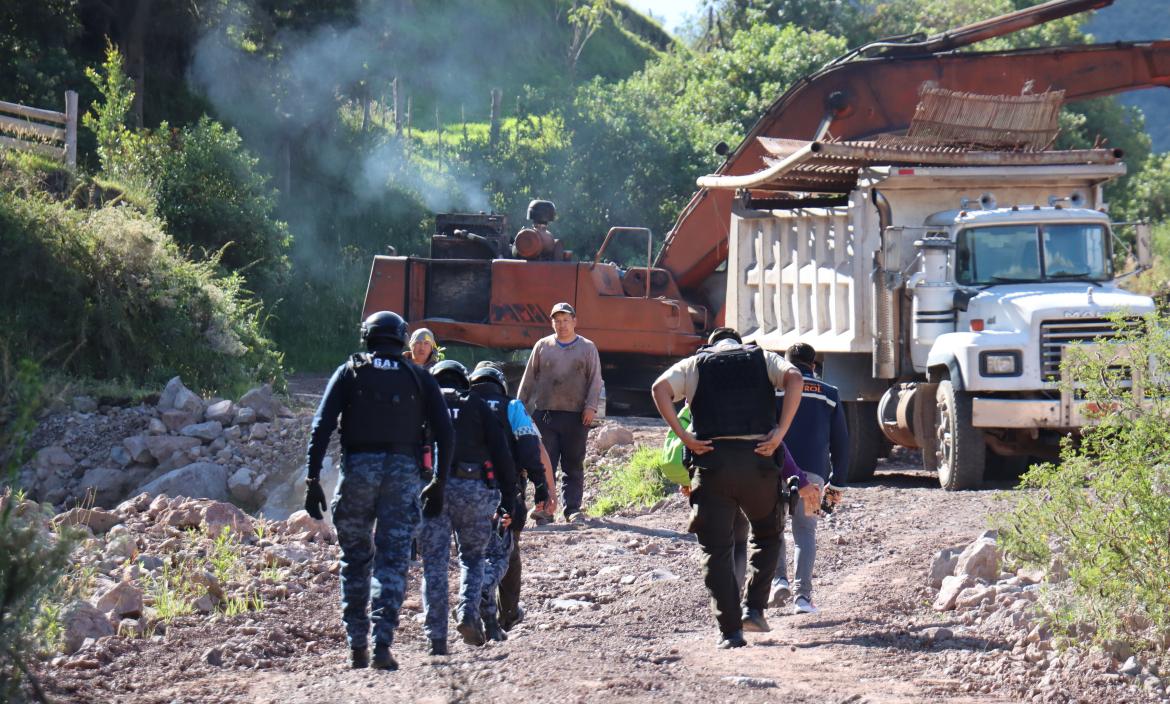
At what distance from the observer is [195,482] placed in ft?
50.2

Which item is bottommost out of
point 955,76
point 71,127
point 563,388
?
point 563,388

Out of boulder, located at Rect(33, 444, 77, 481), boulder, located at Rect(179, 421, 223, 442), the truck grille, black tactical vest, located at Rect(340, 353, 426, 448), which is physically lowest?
boulder, located at Rect(33, 444, 77, 481)

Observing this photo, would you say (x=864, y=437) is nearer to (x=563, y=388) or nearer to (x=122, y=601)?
(x=563, y=388)

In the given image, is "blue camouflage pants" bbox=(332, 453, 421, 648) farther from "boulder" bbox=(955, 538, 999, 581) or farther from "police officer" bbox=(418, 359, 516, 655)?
"boulder" bbox=(955, 538, 999, 581)

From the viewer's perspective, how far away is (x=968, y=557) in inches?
339

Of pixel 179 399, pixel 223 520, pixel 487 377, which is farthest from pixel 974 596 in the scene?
pixel 179 399

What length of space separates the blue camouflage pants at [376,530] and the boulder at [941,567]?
11.3ft

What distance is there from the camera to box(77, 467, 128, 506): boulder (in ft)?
51.7

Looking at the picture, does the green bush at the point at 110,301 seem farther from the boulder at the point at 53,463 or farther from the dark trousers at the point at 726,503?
the dark trousers at the point at 726,503

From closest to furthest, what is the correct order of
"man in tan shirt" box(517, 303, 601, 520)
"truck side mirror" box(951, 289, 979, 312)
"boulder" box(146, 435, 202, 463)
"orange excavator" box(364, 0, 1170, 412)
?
"man in tan shirt" box(517, 303, 601, 520)
"truck side mirror" box(951, 289, 979, 312)
"boulder" box(146, 435, 202, 463)
"orange excavator" box(364, 0, 1170, 412)

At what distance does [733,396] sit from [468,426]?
1344mm

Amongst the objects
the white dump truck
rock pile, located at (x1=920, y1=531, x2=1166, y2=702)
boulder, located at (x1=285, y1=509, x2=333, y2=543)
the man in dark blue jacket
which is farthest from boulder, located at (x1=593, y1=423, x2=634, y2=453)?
the man in dark blue jacket

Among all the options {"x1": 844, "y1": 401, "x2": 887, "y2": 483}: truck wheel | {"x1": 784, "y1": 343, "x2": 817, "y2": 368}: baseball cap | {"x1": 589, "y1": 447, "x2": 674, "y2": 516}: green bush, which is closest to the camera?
{"x1": 784, "y1": 343, "x2": 817, "y2": 368}: baseball cap

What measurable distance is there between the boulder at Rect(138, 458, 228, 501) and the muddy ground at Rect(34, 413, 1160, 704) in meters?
4.81
